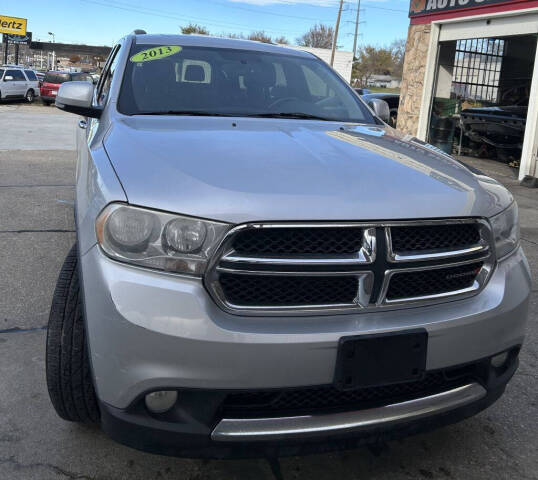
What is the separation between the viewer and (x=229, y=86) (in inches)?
128

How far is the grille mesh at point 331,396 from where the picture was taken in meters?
1.82

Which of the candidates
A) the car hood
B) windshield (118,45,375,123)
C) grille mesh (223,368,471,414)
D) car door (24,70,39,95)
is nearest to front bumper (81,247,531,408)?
grille mesh (223,368,471,414)

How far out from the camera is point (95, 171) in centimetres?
216

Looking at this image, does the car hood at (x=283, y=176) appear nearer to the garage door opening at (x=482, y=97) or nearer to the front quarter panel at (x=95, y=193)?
the front quarter panel at (x=95, y=193)

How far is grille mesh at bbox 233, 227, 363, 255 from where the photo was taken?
1782 millimetres

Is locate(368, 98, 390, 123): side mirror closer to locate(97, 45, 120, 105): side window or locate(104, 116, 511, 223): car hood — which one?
locate(104, 116, 511, 223): car hood

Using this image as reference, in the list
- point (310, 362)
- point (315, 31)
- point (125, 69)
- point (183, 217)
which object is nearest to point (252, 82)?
point (125, 69)

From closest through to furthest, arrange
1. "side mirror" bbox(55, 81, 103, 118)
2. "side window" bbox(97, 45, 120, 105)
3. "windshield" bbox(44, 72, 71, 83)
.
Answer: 1. "side mirror" bbox(55, 81, 103, 118)
2. "side window" bbox(97, 45, 120, 105)
3. "windshield" bbox(44, 72, 71, 83)

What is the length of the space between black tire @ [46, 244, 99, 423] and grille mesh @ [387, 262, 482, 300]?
110 cm

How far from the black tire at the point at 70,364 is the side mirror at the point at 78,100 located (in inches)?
50.2

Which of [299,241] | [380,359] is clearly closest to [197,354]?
[299,241]

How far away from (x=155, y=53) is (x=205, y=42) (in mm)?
433

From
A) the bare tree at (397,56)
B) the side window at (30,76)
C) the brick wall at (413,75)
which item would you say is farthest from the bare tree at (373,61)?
the brick wall at (413,75)

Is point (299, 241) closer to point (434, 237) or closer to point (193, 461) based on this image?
point (434, 237)
